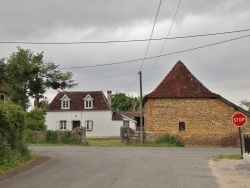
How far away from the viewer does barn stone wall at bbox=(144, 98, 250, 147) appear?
37.0 metres

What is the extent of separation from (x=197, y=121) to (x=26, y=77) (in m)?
31.0

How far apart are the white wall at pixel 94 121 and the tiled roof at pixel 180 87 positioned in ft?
67.6

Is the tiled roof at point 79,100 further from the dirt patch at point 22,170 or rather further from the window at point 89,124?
the dirt patch at point 22,170

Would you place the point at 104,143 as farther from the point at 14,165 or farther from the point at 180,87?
the point at 14,165

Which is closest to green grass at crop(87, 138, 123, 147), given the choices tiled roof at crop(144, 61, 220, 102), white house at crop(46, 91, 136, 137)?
tiled roof at crop(144, 61, 220, 102)

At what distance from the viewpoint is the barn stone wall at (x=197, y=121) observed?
37.0 meters

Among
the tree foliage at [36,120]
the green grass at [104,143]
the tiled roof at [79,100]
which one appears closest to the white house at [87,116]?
the tiled roof at [79,100]

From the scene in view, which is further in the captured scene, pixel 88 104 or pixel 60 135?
pixel 88 104

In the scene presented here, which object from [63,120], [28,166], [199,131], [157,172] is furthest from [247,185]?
[63,120]

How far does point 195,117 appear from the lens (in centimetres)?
3725

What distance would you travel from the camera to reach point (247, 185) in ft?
35.7

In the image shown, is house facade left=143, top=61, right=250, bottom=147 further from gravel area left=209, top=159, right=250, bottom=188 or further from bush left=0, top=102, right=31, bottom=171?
gravel area left=209, top=159, right=250, bottom=188

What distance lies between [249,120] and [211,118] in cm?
381

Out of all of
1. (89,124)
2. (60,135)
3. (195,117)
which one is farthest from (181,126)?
(89,124)
